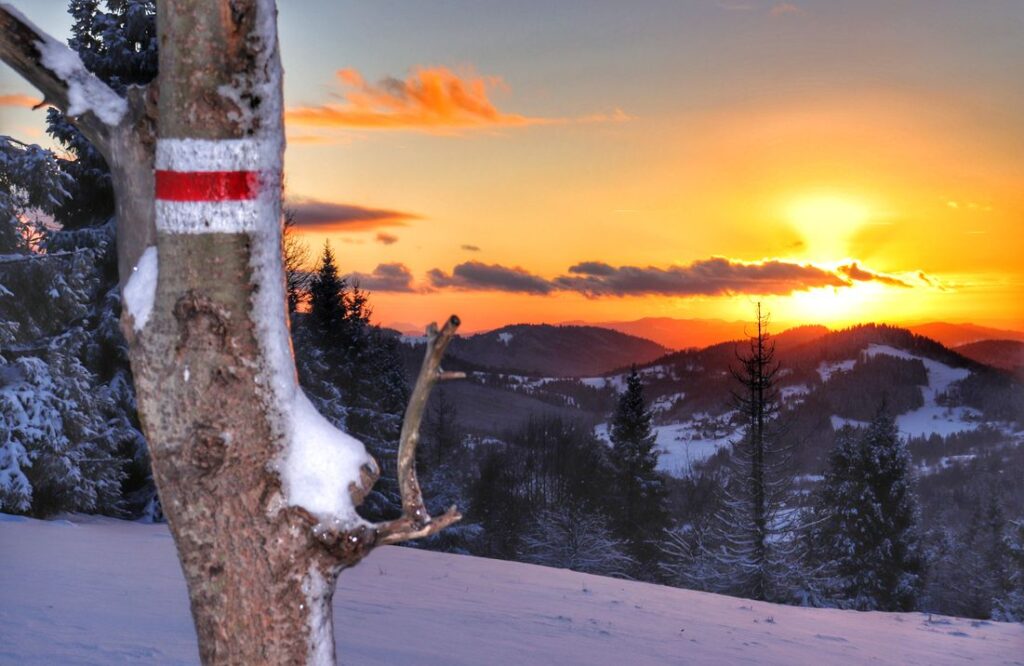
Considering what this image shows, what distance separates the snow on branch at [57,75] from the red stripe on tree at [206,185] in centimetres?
36

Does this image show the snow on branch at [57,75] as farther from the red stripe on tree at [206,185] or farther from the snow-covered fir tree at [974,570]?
the snow-covered fir tree at [974,570]

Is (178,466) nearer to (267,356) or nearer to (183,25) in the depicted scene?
(267,356)

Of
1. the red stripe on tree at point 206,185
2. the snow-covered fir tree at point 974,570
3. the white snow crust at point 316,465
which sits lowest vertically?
the snow-covered fir tree at point 974,570

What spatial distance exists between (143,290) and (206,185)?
39cm

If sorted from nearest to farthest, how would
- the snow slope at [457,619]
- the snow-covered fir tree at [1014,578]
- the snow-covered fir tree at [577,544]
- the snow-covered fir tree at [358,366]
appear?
the snow slope at [457,619] → the snow-covered fir tree at [358,366] → the snow-covered fir tree at [1014,578] → the snow-covered fir tree at [577,544]

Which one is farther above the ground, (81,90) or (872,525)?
(81,90)

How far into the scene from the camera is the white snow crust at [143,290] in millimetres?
2854

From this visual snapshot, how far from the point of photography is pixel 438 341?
9.25 feet

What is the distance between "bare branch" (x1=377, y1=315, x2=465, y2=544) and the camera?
284 cm

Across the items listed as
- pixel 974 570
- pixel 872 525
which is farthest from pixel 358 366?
pixel 974 570

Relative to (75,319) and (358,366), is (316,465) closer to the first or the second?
(75,319)

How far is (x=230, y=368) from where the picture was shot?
9.12ft

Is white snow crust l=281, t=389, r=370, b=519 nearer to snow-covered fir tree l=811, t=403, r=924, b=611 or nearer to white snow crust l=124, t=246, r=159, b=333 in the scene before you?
white snow crust l=124, t=246, r=159, b=333

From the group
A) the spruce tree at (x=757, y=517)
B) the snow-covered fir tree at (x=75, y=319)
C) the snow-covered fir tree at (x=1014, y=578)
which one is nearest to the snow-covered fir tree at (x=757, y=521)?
the spruce tree at (x=757, y=517)
